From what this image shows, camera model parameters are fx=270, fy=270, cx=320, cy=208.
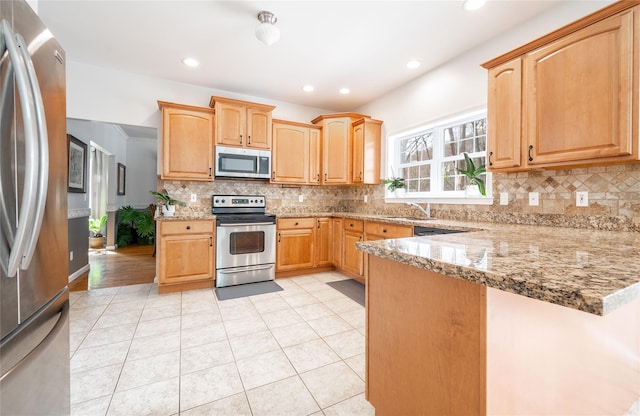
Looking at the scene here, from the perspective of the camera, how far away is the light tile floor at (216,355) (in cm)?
144

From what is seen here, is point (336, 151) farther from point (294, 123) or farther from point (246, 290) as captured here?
point (246, 290)

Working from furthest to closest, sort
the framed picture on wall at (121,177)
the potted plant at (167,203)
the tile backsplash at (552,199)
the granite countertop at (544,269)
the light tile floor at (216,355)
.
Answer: the framed picture on wall at (121,177) < the potted plant at (167,203) < the tile backsplash at (552,199) < the light tile floor at (216,355) < the granite countertop at (544,269)

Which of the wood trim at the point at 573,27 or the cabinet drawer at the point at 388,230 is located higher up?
the wood trim at the point at 573,27

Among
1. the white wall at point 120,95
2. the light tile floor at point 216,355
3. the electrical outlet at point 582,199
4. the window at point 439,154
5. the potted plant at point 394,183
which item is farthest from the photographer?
the potted plant at point 394,183

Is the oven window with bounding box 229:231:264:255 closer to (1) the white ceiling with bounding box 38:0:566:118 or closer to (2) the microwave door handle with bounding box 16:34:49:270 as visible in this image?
(1) the white ceiling with bounding box 38:0:566:118

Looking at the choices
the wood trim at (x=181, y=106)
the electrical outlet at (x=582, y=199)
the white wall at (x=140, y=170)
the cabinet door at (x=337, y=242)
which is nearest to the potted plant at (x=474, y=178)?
the electrical outlet at (x=582, y=199)

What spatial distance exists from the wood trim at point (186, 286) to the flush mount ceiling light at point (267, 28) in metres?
2.71

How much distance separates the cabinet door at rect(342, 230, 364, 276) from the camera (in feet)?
11.4

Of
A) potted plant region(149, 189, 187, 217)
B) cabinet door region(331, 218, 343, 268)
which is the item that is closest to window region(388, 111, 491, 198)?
cabinet door region(331, 218, 343, 268)

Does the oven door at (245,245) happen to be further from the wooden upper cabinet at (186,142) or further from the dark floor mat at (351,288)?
the dark floor mat at (351,288)

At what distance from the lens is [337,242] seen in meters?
3.92

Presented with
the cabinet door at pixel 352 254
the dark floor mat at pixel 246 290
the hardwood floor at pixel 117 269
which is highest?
the cabinet door at pixel 352 254

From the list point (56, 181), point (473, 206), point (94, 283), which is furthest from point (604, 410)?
point (94, 283)

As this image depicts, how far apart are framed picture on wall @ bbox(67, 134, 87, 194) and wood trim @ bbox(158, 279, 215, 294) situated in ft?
6.30
